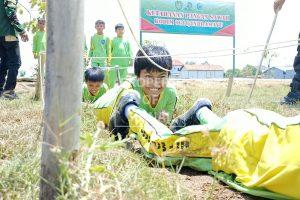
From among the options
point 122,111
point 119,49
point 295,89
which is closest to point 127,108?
point 122,111

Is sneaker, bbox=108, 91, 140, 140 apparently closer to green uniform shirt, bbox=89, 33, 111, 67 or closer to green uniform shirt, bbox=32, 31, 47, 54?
green uniform shirt, bbox=89, 33, 111, 67

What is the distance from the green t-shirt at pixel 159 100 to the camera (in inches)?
103

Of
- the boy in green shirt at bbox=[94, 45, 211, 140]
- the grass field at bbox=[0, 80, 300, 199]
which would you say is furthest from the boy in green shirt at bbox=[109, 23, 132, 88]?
the grass field at bbox=[0, 80, 300, 199]

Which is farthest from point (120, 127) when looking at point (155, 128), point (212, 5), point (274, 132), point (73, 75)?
point (212, 5)

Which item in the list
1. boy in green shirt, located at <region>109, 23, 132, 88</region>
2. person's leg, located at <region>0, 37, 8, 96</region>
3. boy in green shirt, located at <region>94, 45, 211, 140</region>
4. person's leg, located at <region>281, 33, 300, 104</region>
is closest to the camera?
boy in green shirt, located at <region>94, 45, 211, 140</region>

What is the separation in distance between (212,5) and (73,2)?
11.4 meters

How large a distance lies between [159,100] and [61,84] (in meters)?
1.72

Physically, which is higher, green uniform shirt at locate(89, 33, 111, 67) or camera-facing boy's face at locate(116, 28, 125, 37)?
camera-facing boy's face at locate(116, 28, 125, 37)

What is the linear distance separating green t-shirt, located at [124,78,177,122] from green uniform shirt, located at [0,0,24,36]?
2514mm

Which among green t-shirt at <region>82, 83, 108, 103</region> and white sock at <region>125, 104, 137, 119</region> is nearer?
white sock at <region>125, 104, 137, 119</region>

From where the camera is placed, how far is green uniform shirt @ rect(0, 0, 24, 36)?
4.63m

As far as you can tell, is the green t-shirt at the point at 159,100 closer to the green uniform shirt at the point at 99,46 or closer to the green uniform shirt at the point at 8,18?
the green uniform shirt at the point at 8,18

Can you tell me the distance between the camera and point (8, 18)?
4.66 m

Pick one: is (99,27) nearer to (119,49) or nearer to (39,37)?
(119,49)
